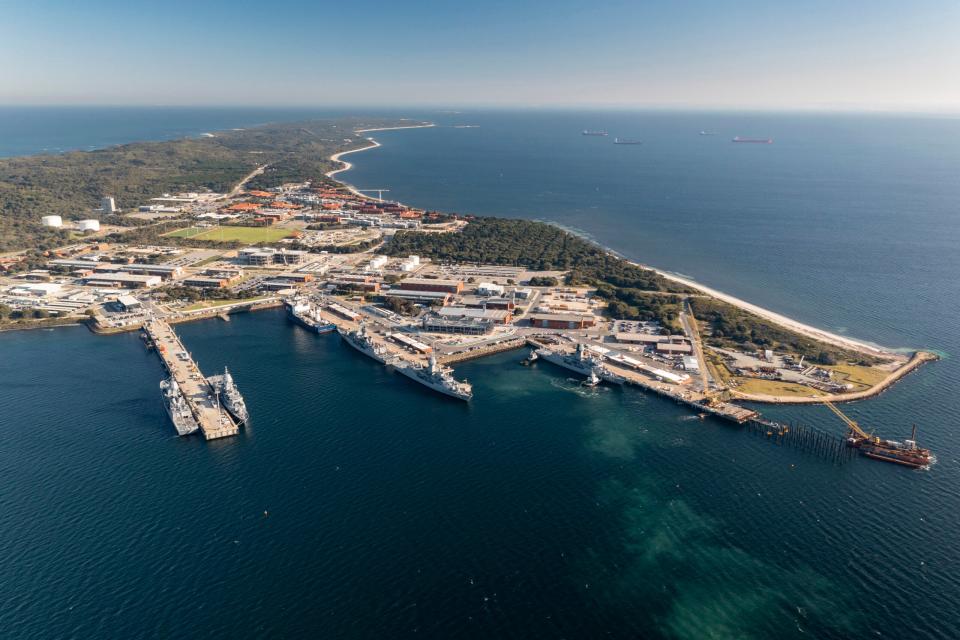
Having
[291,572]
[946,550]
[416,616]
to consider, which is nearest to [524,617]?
[416,616]

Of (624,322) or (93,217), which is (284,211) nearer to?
(93,217)

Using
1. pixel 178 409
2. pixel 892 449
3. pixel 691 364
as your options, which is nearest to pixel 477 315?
pixel 691 364

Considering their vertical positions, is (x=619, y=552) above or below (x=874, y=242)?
below

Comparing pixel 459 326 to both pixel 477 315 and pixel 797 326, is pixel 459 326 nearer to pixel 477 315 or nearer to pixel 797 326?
pixel 477 315

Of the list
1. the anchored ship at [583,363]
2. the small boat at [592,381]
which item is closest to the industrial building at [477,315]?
the anchored ship at [583,363]

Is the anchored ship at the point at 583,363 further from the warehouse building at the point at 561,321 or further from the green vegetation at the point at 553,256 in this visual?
the green vegetation at the point at 553,256

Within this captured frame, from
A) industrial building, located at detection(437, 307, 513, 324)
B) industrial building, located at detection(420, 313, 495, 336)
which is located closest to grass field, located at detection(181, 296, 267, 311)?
industrial building, located at detection(420, 313, 495, 336)
